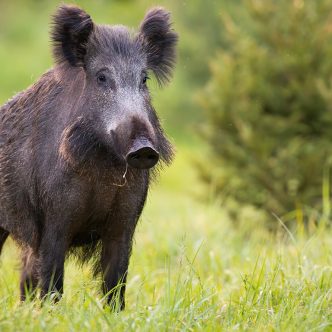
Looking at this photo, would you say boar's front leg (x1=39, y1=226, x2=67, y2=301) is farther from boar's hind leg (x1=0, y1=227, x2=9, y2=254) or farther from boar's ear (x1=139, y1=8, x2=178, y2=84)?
boar's ear (x1=139, y1=8, x2=178, y2=84)

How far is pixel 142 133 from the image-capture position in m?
4.50

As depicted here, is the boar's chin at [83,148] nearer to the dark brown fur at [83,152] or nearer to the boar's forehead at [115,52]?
the dark brown fur at [83,152]

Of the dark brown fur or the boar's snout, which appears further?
the dark brown fur

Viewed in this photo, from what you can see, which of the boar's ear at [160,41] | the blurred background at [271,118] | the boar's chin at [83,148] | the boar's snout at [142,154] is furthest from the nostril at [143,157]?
the blurred background at [271,118]

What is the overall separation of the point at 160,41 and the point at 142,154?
127cm

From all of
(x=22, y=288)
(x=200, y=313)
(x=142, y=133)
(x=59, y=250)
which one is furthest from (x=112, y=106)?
(x=22, y=288)

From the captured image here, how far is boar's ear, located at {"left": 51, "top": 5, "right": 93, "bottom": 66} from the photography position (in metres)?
5.07

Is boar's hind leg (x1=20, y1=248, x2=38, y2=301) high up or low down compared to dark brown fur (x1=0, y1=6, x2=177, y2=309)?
down

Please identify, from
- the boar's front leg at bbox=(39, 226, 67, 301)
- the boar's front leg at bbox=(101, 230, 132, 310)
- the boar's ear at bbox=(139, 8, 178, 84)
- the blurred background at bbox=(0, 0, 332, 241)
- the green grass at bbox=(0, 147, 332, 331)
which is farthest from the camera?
the blurred background at bbox=(0, 0, 332, 241)

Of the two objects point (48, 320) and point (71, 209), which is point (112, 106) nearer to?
point (71, 209)

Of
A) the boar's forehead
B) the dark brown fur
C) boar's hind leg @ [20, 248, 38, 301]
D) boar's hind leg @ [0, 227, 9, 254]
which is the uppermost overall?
the boar's forehead

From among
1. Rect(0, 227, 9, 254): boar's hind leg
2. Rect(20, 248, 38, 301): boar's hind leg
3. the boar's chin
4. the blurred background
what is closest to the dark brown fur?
the boar's chin

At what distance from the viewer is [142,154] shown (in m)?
4.44

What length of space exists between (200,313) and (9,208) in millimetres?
1559
